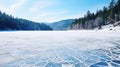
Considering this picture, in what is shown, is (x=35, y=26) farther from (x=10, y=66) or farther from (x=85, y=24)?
(x=10, y=66)

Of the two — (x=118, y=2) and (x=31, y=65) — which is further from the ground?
(x=118, y=2)

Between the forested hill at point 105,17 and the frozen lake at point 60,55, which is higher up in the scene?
the forested hill at point 105,17

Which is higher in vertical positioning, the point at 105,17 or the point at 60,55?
the point at 105,17

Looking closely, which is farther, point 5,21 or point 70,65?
point 5,21

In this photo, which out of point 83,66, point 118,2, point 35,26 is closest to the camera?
point 83,66

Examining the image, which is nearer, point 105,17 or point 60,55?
point 60,55

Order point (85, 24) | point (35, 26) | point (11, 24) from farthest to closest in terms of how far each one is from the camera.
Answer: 1. point (35, 26)
2. point (11, 24)
3. point (85, 24)

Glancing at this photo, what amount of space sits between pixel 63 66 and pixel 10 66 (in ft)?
5.89

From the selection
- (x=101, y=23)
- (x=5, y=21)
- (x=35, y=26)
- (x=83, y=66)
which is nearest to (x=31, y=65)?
(x=83, y=66)

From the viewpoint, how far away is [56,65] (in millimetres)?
5188

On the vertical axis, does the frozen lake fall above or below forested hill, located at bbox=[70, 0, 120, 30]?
below

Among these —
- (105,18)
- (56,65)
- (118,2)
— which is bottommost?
(56,65)

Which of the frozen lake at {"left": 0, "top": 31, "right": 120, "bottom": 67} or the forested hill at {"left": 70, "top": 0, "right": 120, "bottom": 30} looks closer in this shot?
the frozen lake at {"left": 0, "top": 31, "right": 120, "bottom": 67}

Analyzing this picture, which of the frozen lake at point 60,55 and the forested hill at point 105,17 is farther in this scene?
the forested hill at point 105,17
